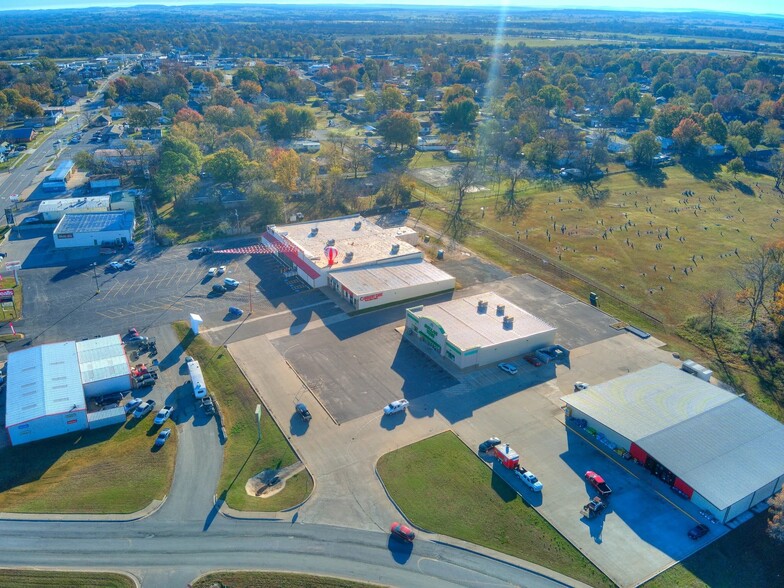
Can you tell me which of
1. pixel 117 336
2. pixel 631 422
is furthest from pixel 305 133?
pixel 631 422

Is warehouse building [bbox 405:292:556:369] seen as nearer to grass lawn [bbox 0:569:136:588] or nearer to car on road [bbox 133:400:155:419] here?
car on road [bbox 133:400:155:419]

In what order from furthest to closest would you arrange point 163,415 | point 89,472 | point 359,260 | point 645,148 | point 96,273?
point 645,148 < point 359,260 < point 96,273 < point 163,415 < point 89,472

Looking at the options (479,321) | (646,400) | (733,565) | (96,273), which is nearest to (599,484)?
(733,565)

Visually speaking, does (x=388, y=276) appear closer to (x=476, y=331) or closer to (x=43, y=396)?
(x=476, y=331)

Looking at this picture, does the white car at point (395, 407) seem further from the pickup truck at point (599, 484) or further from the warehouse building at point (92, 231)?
the warehouse building at point (92, 231)

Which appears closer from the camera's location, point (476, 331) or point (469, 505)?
point (469, 505)

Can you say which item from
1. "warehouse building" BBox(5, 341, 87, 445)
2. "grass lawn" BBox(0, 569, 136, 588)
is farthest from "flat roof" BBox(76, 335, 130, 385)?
"grass lawn" BBox(0, 569, 136, 588)
